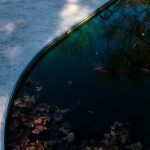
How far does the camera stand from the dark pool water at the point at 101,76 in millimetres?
3703

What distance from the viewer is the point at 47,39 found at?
4938mm

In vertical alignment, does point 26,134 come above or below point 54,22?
below

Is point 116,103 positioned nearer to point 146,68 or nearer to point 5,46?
point 146,68

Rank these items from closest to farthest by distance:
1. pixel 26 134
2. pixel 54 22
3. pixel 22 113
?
1. pixel 26 134
2. pixel 22 113
3. pixel 54 22

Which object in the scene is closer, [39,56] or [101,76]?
[101,76]

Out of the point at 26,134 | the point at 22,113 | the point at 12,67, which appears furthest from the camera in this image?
the point at 12,67

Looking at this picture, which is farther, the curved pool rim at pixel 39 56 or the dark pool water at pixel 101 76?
the dark pool water at pixel 101 76

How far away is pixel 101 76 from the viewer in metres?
4.39

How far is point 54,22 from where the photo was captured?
5383mm

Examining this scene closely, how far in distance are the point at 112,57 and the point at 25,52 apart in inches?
50.6

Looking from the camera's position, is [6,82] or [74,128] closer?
[74,128]

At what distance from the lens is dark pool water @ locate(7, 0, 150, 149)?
3703 mm

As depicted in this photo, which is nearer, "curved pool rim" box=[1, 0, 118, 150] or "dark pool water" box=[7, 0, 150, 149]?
Answer: "curved pool rim" box=[1, 0, 118, 150]

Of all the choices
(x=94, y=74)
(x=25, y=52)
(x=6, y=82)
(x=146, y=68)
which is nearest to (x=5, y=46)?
(x=25, y=52)
